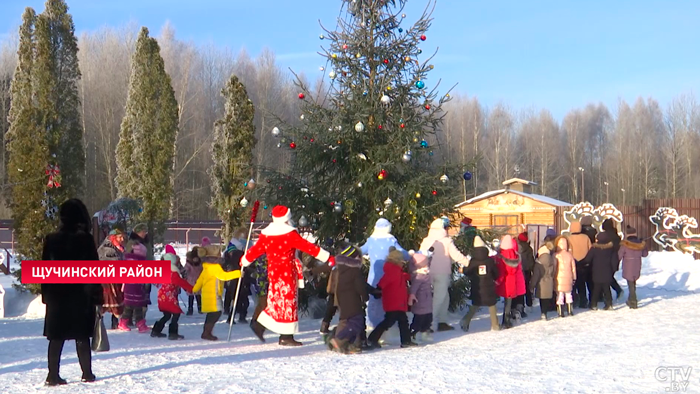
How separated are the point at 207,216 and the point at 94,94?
440 inches

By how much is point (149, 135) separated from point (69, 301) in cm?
1992

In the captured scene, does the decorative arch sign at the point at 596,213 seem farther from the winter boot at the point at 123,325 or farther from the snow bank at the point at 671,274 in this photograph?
the winter boot at the point at 123,325

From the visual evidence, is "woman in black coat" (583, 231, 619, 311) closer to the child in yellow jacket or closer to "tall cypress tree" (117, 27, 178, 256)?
the child in yellow jacket

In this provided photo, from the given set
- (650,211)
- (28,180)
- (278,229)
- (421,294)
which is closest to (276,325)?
(278,229)

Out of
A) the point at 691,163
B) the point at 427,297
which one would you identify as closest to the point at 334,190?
the point at 427,297

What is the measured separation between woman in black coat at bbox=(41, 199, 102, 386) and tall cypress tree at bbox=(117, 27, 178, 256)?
57.7 ft

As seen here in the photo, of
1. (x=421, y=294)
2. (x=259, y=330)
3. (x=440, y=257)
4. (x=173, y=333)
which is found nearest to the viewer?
(x=259, y=330)

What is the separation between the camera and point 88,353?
652 cm

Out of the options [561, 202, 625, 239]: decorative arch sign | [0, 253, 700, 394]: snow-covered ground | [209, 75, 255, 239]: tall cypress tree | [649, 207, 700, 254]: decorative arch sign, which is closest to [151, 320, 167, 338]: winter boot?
[0, 253, 700, 394]: snow-covered ground

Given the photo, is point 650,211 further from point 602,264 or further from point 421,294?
point 421,294

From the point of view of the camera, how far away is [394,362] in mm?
7742

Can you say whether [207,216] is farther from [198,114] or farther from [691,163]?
[691,163]
